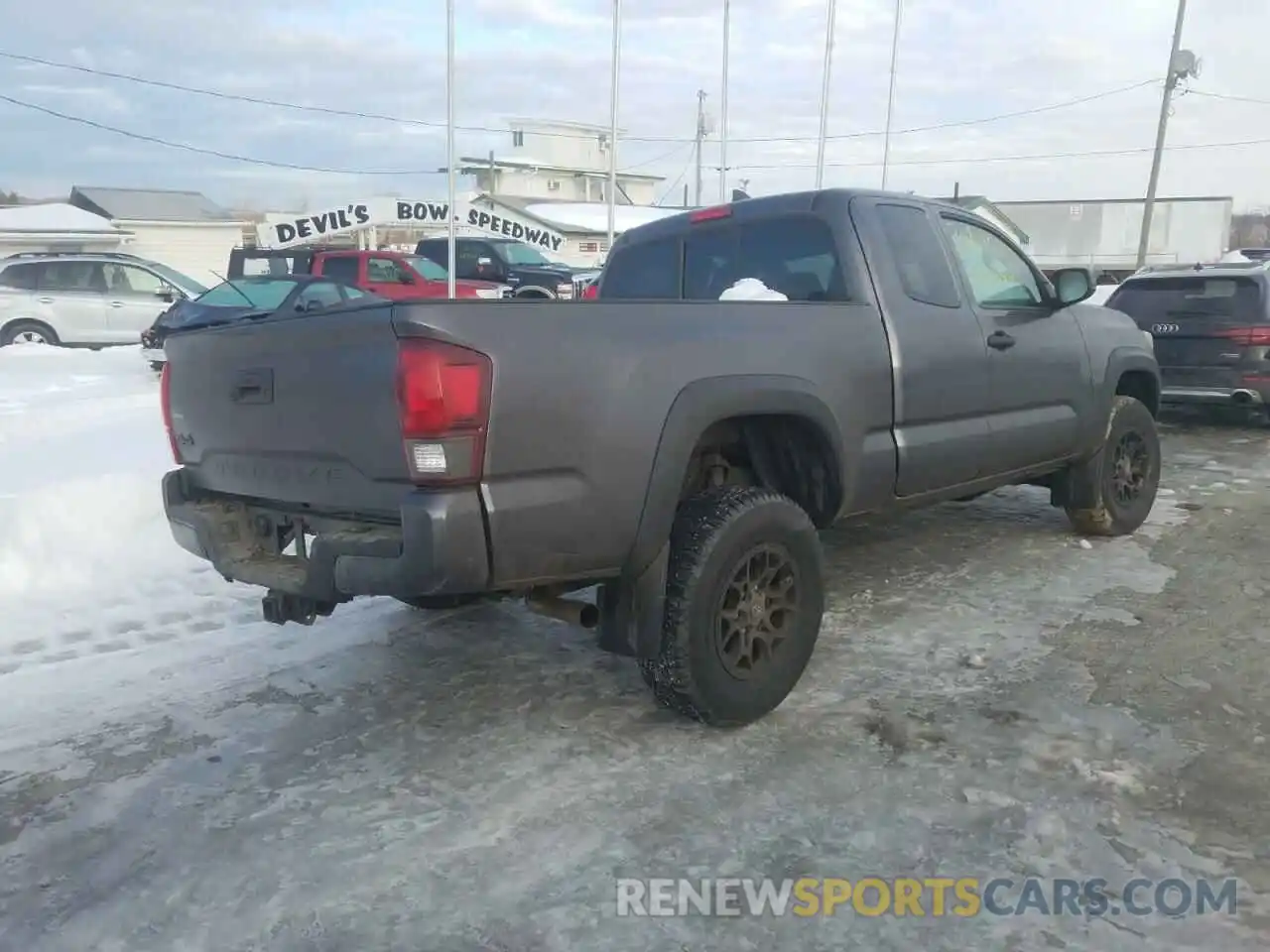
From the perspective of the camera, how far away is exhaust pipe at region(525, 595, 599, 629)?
3412 mm

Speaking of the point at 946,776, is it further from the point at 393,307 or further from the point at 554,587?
the point at 393,307

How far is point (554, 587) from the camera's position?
339 centimetres

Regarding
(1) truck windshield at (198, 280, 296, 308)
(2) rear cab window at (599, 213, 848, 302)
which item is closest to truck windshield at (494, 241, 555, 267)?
(1) truck windshield at (198, 280, 296, 308)

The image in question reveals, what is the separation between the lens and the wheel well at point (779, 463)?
3.85 metres

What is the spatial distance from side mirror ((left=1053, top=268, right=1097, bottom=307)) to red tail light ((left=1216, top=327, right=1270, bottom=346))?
17.0 feet

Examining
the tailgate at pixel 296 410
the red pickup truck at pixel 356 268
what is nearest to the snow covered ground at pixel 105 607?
the tailgate at pixel 296 410

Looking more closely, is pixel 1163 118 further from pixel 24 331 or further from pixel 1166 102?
pixel 24 331

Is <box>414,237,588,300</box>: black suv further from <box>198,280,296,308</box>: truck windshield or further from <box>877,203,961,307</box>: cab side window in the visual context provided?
<box>877,203,961,307</box>: cab side window

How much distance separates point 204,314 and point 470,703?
33.1ft

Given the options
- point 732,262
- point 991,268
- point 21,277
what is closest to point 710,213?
point 732,262

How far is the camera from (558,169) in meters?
55.9

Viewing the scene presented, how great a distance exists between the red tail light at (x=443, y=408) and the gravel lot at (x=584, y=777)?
1094mm

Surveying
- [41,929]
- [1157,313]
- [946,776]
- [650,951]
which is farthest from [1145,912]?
[1157,313]

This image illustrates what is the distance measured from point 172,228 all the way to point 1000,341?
37.2 m
